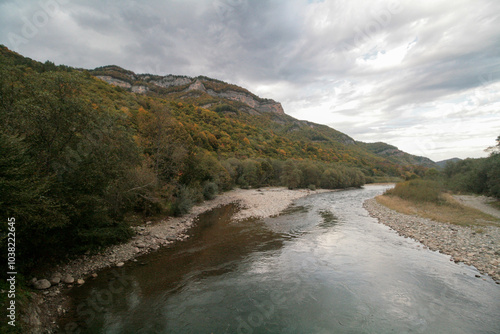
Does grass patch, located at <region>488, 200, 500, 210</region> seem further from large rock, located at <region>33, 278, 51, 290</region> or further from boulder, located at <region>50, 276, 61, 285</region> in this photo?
large rock, located at <region>33, 278, 51, 290</region>

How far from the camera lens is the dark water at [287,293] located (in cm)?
755

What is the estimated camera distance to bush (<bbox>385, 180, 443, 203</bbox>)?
3444 cm

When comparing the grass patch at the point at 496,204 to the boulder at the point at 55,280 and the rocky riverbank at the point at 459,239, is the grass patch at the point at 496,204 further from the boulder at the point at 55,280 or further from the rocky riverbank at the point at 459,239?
the boulder at the point at 55,280

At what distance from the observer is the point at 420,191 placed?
1452 inches

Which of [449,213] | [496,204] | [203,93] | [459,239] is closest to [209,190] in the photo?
[459,239]

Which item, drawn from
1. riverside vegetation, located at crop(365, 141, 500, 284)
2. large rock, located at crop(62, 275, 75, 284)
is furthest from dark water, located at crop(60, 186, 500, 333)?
riverside vegetation, located at crop(365, 141, 500, 284)

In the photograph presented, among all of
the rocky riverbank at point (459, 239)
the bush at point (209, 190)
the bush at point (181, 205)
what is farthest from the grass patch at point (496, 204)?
the bush at point (181, 205)

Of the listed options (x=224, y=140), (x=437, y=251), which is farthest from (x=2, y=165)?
(x=224, y=140)

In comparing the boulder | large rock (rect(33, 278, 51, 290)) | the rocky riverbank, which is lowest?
the rocky riverbank

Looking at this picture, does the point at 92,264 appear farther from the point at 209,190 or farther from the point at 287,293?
the point at 209,190

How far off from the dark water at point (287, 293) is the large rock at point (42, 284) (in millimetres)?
1000

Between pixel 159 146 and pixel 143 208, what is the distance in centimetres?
739

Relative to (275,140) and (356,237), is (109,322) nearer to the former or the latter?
(356,237)

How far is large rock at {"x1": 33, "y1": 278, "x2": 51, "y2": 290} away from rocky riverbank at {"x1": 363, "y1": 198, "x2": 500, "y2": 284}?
20.9 metres
